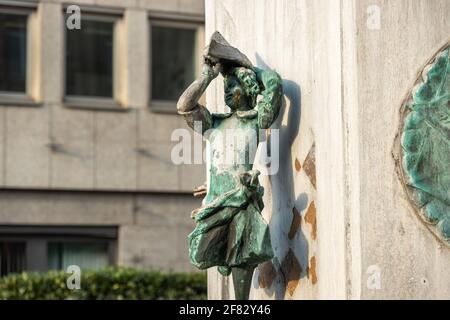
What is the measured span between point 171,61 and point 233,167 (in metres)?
16.8

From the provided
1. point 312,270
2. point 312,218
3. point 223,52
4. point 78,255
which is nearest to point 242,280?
point 312,270

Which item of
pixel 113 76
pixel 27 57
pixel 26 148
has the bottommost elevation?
pixel 26 148

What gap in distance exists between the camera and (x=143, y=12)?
24.4 metres

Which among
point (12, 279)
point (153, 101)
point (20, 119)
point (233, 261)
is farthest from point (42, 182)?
point (233, 261)

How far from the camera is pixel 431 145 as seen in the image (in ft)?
26.5

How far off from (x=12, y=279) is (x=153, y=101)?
7.08m

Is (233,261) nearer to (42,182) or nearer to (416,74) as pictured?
(416,74)

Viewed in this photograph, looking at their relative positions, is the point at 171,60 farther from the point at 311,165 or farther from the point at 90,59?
the point at 311,165

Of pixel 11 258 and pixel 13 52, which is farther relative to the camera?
pixel 13 52

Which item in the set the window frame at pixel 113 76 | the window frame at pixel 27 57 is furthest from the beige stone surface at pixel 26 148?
the window frame at pixel 113 76

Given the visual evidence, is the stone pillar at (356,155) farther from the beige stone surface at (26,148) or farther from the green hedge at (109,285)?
the beige stone surface at (26,148)

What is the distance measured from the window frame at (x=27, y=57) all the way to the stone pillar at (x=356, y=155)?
1544 centimetres
